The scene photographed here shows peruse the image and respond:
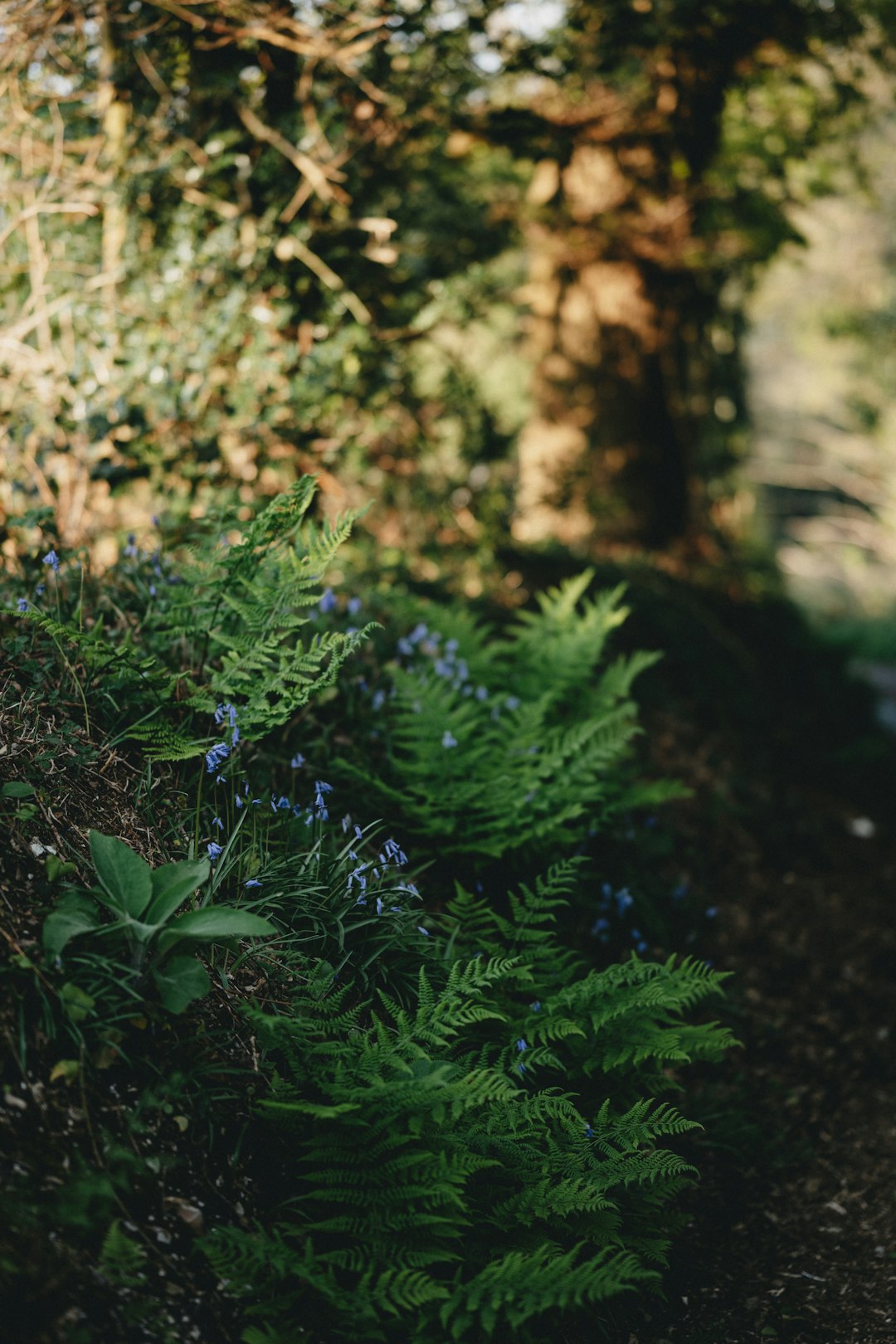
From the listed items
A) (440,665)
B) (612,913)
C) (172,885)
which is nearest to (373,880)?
(172,885)

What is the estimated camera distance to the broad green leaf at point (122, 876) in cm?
216

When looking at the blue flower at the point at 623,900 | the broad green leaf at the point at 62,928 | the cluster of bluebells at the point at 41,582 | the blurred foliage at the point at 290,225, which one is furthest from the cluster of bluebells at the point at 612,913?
the blurred foliage at the point at 290,225

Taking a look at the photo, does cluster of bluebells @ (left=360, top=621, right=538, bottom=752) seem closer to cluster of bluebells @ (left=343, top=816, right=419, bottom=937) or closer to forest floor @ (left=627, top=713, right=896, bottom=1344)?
cluster of bluebells @ (left=343, top=816, right=419, bottom=937)

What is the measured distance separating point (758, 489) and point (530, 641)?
738 centimetres

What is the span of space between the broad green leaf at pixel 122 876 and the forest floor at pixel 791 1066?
1.63 metres

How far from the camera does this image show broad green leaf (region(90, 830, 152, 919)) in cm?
216

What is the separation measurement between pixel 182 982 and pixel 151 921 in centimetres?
16

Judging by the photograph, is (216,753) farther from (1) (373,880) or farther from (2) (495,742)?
(2) (495,742)

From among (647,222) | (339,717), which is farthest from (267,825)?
(647,222)

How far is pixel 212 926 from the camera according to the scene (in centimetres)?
212

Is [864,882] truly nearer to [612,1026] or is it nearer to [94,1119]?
[612,1026]

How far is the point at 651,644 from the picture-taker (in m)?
6.27

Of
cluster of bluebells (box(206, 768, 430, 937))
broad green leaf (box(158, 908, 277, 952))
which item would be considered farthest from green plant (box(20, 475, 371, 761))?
broad green leaf (box(158, 908, 277, 952))

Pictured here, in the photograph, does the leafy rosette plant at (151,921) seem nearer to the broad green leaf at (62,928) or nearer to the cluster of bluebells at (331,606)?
the broad green leaf at (62,928)
